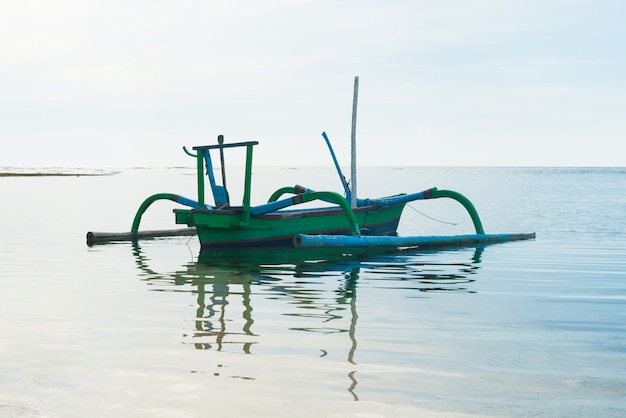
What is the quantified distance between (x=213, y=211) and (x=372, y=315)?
737cm

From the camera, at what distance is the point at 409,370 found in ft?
20.6

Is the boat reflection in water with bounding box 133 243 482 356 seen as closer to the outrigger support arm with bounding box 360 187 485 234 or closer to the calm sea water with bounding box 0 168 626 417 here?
the calm sea water with bounding box 0 168 626 417

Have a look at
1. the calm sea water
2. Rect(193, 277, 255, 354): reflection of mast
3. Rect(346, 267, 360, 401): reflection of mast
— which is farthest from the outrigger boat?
Rect(193, 277, 255, 354): reflection of mast

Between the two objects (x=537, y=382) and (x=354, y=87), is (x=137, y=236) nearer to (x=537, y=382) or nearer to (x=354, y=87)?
(x=354, y=87)

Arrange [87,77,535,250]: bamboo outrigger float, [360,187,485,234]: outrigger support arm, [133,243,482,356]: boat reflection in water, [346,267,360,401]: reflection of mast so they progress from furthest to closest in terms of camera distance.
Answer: [360,187,485,234]: outrigger support arm, [87,77,535,250]: bamboo outrigger float, [133,243,482,356]: boat reflection in water, [346,267,360,401]: reflection of mast

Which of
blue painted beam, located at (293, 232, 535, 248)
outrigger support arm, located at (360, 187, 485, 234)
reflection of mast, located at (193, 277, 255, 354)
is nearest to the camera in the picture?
reflection of mast, located at (193, 277, 255, 354)

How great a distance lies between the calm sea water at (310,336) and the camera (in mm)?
5445

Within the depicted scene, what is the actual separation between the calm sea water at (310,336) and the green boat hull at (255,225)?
0.42 m

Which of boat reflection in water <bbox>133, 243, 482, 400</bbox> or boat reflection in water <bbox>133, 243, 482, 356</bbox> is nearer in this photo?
boat reflection in water <bbox>133, 243, 482, 400</bbox>

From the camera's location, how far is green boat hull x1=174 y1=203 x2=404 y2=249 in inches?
634

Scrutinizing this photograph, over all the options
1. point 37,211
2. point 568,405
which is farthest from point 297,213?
point 37,211

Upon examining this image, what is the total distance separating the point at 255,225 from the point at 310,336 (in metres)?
8.86

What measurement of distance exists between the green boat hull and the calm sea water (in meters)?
0.42

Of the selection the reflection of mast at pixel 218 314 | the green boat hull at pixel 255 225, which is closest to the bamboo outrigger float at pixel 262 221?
the green boat hull at pixel 255 225
